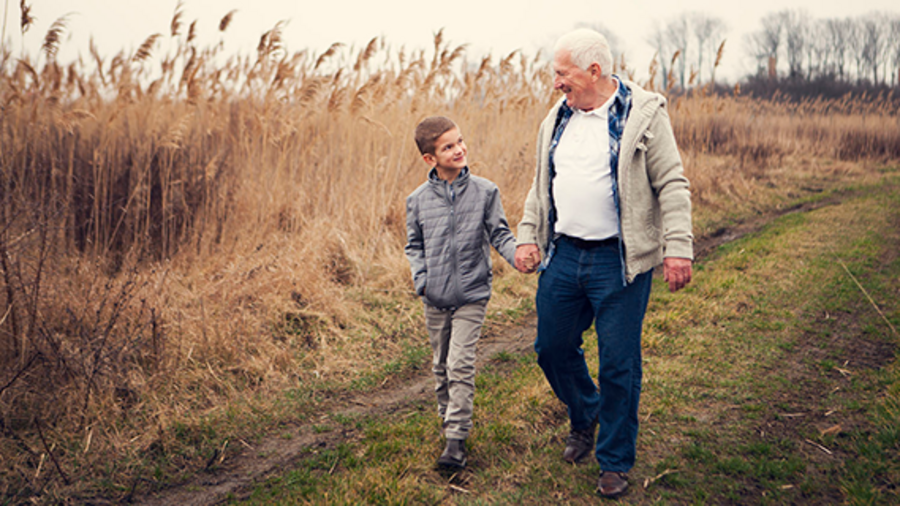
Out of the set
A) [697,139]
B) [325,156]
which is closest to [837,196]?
[697,139]

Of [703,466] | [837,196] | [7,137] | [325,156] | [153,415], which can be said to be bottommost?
[837,196]

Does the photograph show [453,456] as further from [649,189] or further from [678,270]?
[649,189]

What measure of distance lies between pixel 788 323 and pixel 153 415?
5011mm

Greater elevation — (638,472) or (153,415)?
(153,415)

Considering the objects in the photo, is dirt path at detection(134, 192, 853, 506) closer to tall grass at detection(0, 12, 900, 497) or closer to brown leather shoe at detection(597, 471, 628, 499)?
tall grass at detection(0, 12, 900, 497)

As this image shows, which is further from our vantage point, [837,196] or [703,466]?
[837,196]

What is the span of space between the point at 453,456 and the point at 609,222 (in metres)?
1.38

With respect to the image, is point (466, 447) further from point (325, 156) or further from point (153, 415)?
point (325, 156)

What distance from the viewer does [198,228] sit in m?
6.32

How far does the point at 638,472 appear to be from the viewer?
10.2 feet

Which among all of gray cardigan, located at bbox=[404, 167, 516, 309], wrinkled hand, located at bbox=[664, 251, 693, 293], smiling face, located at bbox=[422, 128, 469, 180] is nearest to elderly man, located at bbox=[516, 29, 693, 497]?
wrinkled hand, located at bbox=[664, 251, 693, 293]

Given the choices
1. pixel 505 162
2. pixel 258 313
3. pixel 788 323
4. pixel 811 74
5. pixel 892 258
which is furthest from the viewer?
pixel 811 74

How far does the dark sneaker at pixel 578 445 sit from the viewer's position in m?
3.18

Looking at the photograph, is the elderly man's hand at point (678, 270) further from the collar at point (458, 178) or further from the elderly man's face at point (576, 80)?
the collar at point (458, 178)
